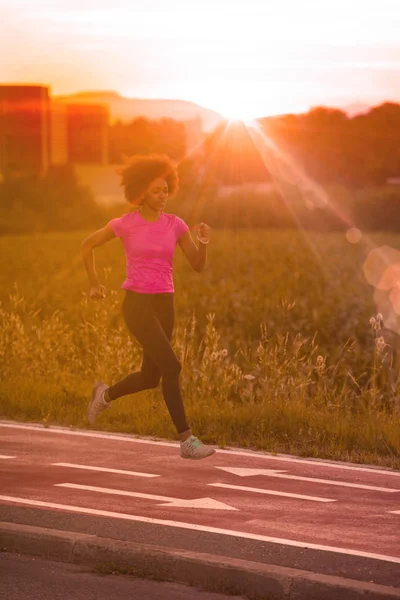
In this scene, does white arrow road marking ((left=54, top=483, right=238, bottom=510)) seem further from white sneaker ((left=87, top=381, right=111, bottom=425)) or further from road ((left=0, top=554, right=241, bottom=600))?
road ((left=0, top=554, right=241, bottom=600))

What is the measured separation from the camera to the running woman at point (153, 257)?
7.82 metres

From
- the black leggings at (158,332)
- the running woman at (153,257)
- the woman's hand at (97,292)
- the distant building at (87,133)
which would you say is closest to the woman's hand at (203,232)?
the running woman at (153,257)

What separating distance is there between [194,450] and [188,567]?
7.18 ft

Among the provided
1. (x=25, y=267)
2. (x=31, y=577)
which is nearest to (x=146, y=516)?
(x=31, y=577)

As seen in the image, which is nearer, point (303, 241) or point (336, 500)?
point (336, 500)

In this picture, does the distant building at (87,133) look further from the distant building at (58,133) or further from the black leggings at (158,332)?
the black leggings at (158,332)

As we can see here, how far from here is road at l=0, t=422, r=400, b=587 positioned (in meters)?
6.26

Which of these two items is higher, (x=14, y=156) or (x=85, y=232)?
(x=14, y=156)

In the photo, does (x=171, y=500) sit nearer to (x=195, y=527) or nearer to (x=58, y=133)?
(x=195, y=527)

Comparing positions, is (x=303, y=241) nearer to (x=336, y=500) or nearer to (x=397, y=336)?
(x=397, y=336)

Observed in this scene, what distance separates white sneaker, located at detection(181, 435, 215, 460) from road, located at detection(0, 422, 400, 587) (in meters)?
0.18

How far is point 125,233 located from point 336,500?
84.2 inches

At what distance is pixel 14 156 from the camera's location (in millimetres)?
63812

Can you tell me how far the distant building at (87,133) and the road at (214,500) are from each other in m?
48.8
